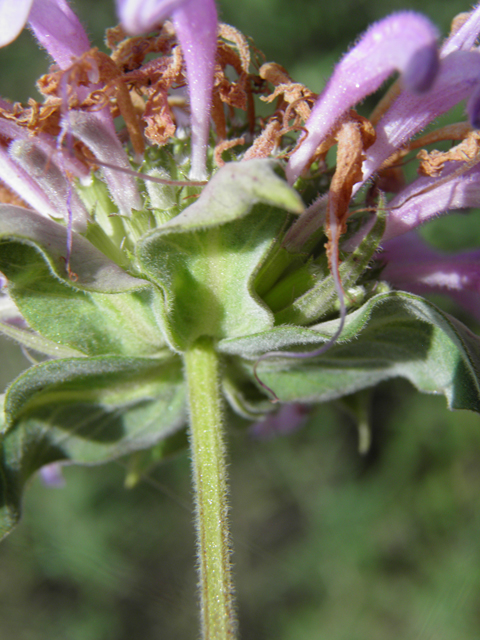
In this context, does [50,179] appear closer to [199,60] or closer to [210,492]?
[199,60]

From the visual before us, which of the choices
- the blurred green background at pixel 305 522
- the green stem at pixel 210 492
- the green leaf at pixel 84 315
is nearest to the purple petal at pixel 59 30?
the green leaf at pixel 84 315

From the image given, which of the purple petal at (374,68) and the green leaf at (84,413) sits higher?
the purple petal at (374,68)

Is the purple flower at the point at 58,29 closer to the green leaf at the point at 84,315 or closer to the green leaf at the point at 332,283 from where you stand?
the green leaf at the point at 84,315

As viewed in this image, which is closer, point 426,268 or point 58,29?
point 58,29

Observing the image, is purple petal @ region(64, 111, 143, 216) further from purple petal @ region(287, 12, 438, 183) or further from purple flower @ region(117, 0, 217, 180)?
purple petal @ region(287, 12, 438, 183)

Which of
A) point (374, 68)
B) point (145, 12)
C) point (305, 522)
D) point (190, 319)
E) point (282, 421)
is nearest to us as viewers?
point (145, 12)

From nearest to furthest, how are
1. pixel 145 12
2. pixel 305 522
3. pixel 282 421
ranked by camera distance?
pixel 145 12 → pixel 282 421 → pixel 305 522

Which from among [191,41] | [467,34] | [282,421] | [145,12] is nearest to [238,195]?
[145,12]
